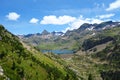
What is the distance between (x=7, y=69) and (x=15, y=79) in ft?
38.9

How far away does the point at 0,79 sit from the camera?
534ft

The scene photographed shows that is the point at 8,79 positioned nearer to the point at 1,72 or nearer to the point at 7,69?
the point at 1,72

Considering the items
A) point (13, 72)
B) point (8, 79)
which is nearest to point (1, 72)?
point (8, 79)

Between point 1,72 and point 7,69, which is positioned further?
point 7,69

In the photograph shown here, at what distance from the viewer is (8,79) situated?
174 meters

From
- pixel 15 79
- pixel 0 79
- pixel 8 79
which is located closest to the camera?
pixel 0 79

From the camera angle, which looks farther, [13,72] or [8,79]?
[13,72]

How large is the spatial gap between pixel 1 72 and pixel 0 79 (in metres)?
15.3

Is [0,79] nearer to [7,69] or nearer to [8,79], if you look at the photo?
[8,79]

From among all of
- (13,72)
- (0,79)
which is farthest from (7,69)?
(0,79)

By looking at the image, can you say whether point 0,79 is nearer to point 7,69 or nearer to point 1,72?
A: point 1,72

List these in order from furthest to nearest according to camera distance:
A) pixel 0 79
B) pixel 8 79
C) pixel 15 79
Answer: pixel 15 79 < pixel 8 79 < pixel 0 79

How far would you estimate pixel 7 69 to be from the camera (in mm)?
194875

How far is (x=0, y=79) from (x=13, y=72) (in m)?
34.9
